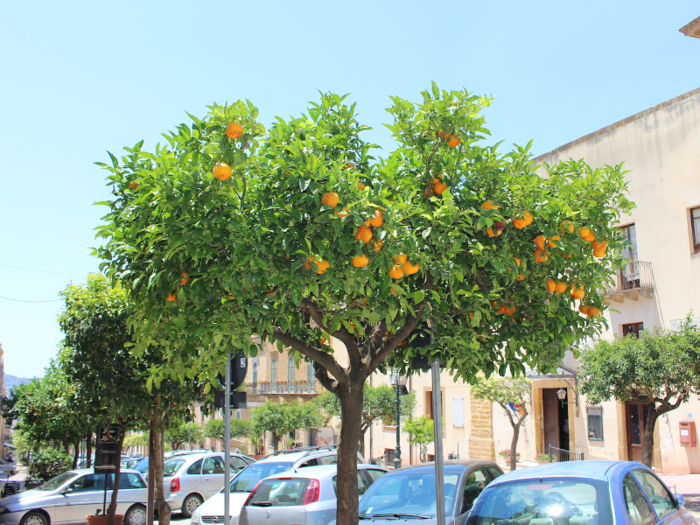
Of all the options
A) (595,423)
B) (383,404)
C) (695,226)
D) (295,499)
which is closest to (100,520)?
(295,499)

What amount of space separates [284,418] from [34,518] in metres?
18.1

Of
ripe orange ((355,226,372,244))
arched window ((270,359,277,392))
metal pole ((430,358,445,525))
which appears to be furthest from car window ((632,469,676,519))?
arched window ((270,359,277,392))

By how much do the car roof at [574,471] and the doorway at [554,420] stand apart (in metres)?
18.3

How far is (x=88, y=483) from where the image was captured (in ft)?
52.2

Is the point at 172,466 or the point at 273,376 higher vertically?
the point at 273,376

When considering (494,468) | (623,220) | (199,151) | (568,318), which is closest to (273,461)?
(494,468)

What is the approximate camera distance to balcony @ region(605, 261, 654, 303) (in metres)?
20.5

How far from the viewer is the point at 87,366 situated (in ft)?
35.8

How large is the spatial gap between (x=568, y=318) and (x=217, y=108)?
11.8 feet

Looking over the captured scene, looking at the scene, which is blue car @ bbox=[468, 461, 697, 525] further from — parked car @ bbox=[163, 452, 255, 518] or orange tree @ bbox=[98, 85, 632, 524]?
parked car @ bbox=[163, 452, 255, 518]

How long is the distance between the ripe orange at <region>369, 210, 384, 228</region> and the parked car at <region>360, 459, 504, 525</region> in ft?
12.9

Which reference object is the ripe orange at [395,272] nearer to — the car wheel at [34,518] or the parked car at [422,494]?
the parked car at [422,494]

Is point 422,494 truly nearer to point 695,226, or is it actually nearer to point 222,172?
point 222,172

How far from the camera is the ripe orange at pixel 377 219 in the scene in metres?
4.21
